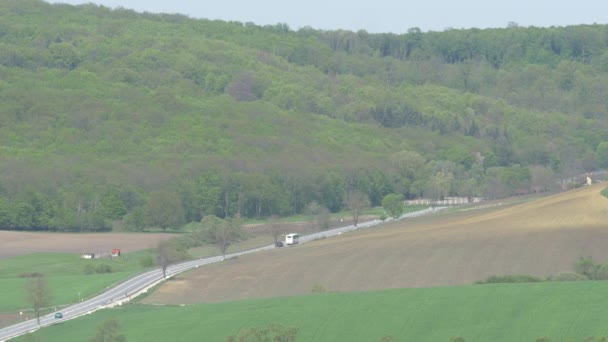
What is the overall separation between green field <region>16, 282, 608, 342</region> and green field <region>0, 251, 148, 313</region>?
9.72 meters

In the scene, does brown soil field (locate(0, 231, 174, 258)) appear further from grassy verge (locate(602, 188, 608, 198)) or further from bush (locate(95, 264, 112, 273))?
grassy verge (locate(602, 188, 608, 198))

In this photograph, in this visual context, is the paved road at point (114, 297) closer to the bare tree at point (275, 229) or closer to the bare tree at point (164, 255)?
the bare tree at point (164, 255)

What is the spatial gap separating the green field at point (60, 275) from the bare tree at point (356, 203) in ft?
102

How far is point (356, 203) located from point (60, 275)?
49489 mm

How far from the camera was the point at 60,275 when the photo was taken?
99875 millimetres

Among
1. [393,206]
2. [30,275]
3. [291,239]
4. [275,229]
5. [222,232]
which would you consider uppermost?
[222,232]

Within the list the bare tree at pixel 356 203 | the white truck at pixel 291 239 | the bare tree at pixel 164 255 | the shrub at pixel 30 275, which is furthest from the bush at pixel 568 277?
the bare tree at pixel 356 203

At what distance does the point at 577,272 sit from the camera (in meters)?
82.4

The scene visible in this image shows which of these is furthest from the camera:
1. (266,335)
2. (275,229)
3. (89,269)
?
(275,229)

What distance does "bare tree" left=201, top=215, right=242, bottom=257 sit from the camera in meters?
112

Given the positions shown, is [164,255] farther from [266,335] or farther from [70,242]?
[266,335]

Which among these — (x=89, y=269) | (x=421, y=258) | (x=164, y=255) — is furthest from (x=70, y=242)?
(x=421, y=258)

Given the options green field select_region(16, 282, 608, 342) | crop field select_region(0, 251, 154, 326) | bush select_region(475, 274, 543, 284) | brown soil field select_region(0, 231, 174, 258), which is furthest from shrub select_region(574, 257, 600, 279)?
brown soil field select_region(0, 231, 174, 258)

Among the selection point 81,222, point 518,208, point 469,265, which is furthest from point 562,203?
point 81,222
